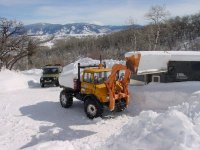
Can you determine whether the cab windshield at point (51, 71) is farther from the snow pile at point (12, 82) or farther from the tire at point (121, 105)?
the tire at point (121, 105)

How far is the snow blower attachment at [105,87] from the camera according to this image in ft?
45.0

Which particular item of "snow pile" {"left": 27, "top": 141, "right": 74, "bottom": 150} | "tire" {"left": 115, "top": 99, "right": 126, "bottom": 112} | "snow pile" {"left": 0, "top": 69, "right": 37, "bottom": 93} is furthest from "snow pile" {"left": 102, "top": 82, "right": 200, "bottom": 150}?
"snow pile" {"left": 0, "top": 69, "right": 37, "bottom": 93}

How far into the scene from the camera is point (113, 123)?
1357 centimetres

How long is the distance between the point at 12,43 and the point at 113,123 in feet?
98.8

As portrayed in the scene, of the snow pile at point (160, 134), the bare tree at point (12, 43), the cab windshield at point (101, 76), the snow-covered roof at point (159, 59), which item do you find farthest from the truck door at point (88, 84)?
the bare tree at point (12, 43)

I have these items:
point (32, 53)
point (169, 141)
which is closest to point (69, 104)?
point (169, 141)

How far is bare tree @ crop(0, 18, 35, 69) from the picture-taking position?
39.8 meters

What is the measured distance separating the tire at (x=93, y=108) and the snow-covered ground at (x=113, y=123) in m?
0.28

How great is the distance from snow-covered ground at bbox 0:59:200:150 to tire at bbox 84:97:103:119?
28 centimetres

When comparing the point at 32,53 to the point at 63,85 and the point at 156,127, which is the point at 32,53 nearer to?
the point at 63,85

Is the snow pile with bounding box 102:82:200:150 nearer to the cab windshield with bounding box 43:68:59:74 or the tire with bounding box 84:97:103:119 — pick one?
the tire with bounding box 84:97:103:119

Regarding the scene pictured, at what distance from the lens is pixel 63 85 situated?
16.5 meters

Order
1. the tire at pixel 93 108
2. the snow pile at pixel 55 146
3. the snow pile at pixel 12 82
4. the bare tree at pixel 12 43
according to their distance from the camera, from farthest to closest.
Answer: the bare tree at pixel 12 43, the snow pile at pixel 12 82, the tire at pixel 93 108, the snow pile at pixel 55 146

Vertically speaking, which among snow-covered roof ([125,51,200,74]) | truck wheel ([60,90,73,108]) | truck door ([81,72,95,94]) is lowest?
truck wheel ([60,90,73,108])
